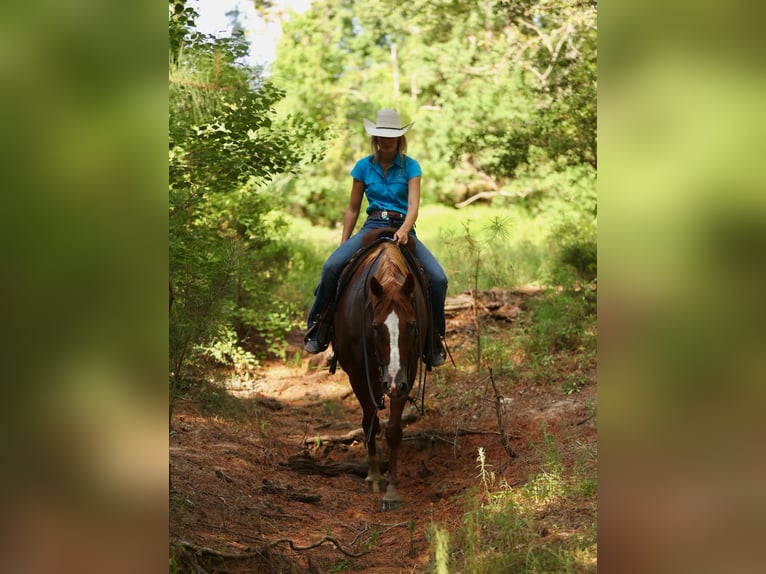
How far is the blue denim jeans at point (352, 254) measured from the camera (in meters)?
7.20

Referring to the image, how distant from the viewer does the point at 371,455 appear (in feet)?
24.2

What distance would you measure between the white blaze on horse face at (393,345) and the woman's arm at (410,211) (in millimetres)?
1121

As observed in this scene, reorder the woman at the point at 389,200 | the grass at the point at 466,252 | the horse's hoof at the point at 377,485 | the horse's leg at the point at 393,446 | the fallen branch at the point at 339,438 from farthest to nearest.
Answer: the grass at the point at 466,252
the fallen branch at the point at 339,438
the horse's hoof at the point at 377,485
the woman at the point at 389,200
the horse's leg at the point at 393,446

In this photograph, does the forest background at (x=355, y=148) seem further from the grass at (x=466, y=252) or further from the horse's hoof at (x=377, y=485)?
the horse's hoof at (x=377, y=485)

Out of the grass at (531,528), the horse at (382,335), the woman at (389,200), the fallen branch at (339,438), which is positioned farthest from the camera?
the fallen branch at (339,438)

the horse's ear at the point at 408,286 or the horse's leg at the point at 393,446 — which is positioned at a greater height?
the horse's ear at the point at 408,286

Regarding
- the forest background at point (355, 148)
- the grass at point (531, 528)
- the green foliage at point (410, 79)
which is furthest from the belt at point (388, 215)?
the green foliage at point (410, 79)

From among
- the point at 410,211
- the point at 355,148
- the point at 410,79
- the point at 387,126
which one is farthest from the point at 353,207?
the point at 410,79

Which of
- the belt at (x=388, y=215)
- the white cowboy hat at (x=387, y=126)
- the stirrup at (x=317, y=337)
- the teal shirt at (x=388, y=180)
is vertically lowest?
the stirrup at (x=317, y=337)

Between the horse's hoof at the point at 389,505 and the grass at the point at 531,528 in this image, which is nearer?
the grass at the point at 531,528

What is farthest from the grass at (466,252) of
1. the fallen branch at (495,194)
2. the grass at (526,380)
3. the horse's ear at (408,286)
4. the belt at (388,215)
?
the horse's ear at (408,286)
